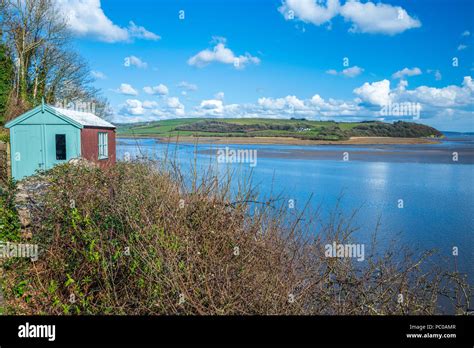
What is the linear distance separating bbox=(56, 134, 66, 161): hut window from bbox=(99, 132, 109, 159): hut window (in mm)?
1314

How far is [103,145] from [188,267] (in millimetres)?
10075

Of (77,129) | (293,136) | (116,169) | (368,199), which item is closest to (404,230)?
(368,199)

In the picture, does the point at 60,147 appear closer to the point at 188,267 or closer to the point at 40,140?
the point at 40,140

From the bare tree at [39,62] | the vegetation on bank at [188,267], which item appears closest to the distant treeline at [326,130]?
the bare tree at [39,62]

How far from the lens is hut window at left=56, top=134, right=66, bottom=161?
37.2 ft

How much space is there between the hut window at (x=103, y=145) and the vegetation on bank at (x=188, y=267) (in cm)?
723

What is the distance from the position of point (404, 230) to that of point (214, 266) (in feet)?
22.1

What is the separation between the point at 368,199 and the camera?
521 inches

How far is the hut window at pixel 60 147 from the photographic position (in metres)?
11.3

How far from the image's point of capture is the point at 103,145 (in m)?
13.2

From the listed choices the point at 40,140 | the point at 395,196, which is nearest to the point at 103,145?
the point at 40,140

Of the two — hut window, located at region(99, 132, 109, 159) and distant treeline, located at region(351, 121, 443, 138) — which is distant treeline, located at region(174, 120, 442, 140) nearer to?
distant treeline, located at region(351, 121, 443, 138)

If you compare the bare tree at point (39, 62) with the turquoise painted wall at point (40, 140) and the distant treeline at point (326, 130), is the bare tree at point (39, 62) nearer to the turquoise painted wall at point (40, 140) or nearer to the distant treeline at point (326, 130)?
the turquoise painted wall at point (40, 140)
